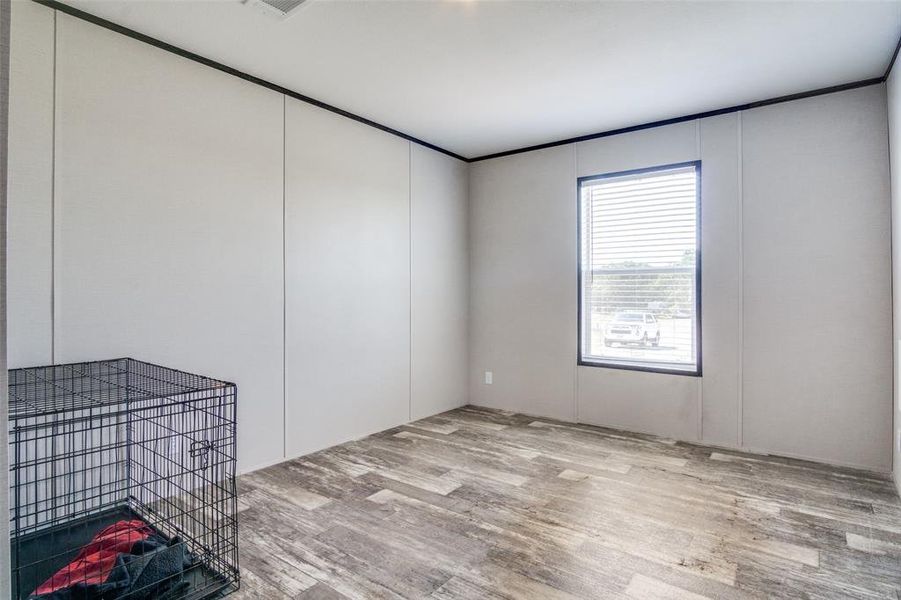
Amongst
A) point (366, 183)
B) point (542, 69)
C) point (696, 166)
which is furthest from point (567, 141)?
point (366, 183)

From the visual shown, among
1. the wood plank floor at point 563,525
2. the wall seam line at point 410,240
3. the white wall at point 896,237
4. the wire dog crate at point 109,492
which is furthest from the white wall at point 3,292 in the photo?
the white wall at point 896,237

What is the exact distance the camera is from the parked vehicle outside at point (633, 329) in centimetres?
412

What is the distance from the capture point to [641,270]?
4.16 metres

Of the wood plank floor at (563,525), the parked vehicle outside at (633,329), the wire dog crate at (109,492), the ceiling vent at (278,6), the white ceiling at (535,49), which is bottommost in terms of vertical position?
the wood plank floor at (563,525)

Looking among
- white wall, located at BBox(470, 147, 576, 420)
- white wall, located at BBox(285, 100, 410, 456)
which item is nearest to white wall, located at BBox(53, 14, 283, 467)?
white wall, located at BBox(285, 100, 410, 456)

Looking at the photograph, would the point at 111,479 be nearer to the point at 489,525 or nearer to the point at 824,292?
the point at 489,525

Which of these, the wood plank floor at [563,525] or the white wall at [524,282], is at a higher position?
the white wall at [524,282]

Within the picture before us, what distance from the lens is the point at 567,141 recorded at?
4512mm

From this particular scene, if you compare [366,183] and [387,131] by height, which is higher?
[387,131]

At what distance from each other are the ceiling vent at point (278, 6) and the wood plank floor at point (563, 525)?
2.66 m

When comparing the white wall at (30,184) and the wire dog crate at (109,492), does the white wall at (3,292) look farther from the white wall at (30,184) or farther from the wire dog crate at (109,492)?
the white wall at (30,184)

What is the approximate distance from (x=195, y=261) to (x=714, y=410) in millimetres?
3959

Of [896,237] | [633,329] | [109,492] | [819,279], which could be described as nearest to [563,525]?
[633,329]

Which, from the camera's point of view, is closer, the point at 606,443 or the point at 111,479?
the point at 111,479
